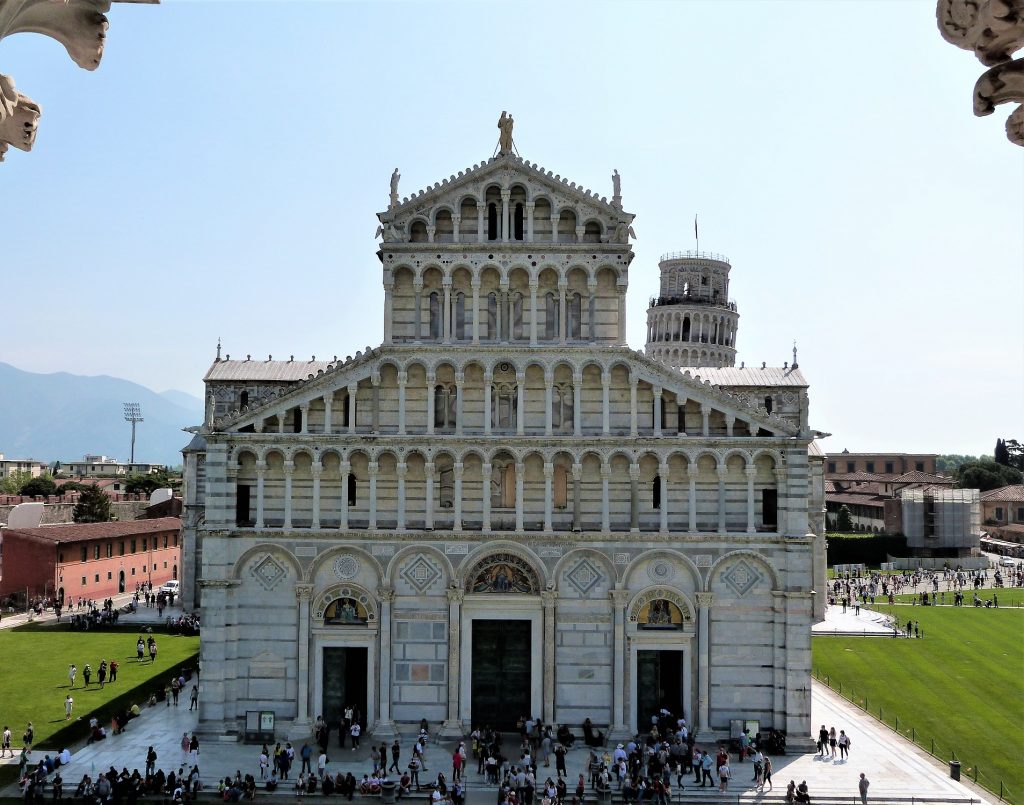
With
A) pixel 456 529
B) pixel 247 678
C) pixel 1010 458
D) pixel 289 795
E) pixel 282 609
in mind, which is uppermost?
pixel 1010 458

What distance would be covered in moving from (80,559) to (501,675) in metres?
42.0

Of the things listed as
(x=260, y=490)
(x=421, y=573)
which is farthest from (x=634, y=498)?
(x=260, y=490)

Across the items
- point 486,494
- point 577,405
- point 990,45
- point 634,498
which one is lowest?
point 634,498

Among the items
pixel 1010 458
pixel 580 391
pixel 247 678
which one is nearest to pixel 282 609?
pixel 247 678

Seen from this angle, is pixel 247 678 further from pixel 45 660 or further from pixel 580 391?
pixel 45 660

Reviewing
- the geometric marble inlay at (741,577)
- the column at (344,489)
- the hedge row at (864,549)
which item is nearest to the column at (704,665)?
the geometric marble inlay at (741,577)

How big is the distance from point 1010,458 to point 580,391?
552 inches

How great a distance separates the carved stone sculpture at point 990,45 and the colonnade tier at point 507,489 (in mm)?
26919

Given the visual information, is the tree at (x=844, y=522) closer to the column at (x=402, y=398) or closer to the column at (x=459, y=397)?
the column at (x=459, y=397)

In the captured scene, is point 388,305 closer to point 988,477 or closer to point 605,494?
point 605,494

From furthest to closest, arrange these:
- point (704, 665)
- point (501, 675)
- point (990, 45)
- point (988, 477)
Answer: point (988, 477)
point (501, 675)
point (704, 665)
point (990, 45)

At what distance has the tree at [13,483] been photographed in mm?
109812

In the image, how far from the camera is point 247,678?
31.9 m

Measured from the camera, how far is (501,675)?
32188mm
